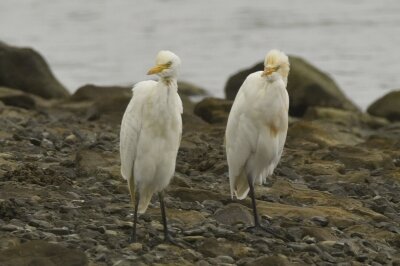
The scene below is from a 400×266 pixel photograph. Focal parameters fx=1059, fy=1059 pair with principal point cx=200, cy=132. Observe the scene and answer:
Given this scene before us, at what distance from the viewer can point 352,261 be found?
8938 mm

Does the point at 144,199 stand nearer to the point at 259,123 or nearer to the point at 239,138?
the point at 239,138

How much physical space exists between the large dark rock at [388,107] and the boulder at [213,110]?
4260mm

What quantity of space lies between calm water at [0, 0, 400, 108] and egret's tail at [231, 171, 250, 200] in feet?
48.6

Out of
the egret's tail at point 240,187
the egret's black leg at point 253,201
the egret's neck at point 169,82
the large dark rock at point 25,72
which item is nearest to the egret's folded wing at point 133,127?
the egret's neck at point 169,82

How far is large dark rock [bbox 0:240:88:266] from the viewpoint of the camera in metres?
7.66

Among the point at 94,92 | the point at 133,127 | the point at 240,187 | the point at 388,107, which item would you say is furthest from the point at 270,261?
the point at 388,107

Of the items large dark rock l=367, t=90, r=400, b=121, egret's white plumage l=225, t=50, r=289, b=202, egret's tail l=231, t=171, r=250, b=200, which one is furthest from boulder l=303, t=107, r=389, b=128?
egret's white plumage l=225, t=50, r=289, b=202

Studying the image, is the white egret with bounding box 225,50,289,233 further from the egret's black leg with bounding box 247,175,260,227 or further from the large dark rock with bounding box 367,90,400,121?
the large dark rock with bounding box 367,90,400,121

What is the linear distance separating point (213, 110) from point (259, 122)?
7.19 m

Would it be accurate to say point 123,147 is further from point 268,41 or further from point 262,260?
point 268,41

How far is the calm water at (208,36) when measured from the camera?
99.3 ft

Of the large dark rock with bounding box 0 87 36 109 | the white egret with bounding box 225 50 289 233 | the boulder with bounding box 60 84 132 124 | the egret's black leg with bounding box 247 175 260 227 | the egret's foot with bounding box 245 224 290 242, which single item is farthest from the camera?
the large dark rock with bounding box 0 87 36 109

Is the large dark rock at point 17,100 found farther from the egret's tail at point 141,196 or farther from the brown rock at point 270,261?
the brown rock at point 270,261

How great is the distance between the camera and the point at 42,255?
7801 mm
